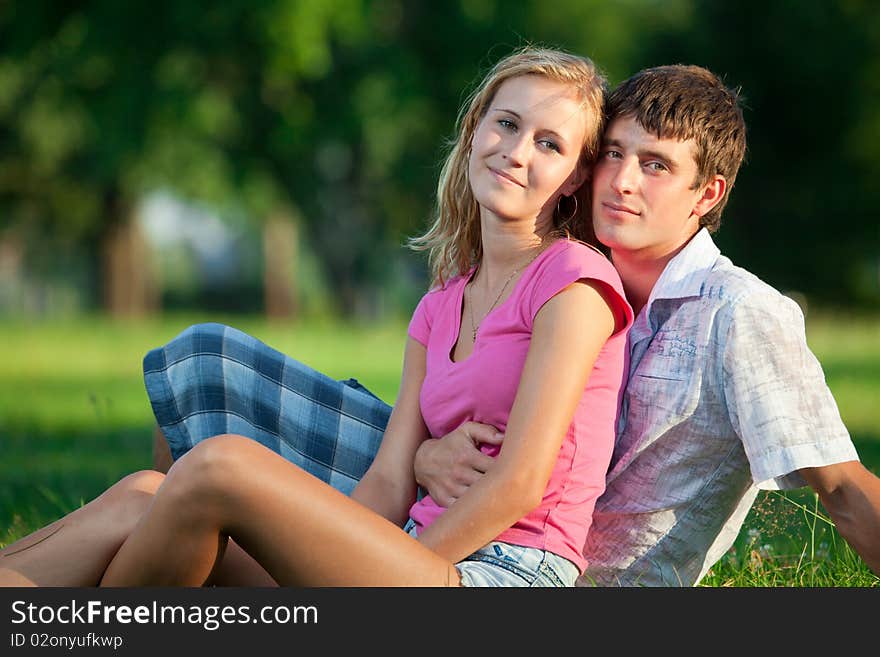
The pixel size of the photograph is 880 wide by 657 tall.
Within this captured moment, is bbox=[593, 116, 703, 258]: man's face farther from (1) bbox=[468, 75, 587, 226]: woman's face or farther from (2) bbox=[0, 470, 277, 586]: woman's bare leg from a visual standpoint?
(2) bbox=[0, 470, 277, 586]: woman's bare leg

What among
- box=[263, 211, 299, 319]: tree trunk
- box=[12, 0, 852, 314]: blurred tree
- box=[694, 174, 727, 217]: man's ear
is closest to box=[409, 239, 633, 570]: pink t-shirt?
box=[694, 174, 727, 217]: man's ear

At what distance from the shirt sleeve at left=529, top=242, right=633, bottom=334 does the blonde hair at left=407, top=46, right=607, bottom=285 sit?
0.84 feet

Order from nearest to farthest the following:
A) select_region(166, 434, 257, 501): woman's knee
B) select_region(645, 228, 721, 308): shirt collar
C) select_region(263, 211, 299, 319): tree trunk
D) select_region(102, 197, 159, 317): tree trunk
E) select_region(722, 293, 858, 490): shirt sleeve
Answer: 1. select_region(166, 434, 257, 501): woman's knee
2. select_region(722, 293, 858, 490): shirt sleeve
3. select_region(645, 228, 721, 308): shirt collar
4. select_region(102, 197, 159, 317): tree trunk
5. select_region(263, 211, 299, 319): tree trunk

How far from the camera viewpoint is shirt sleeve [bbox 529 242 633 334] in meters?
2.91

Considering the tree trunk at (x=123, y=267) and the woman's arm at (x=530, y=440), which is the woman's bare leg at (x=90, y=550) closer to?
the woman's arm at (x=530, y=440)

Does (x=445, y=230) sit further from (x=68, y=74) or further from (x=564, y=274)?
(x=68, y=74)

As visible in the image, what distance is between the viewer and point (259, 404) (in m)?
3.79

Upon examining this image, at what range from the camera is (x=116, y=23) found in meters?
16.5

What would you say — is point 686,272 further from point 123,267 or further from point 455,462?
point 123,267

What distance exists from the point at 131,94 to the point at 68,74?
1.11 meters

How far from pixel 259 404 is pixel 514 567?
1.25m

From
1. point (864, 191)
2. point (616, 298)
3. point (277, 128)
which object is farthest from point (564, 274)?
point (864, 191)

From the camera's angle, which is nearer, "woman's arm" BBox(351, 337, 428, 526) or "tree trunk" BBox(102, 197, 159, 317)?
"woman's arm" BBox(351, 337, 428, 526)

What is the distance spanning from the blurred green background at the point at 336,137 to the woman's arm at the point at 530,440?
23.7ft
